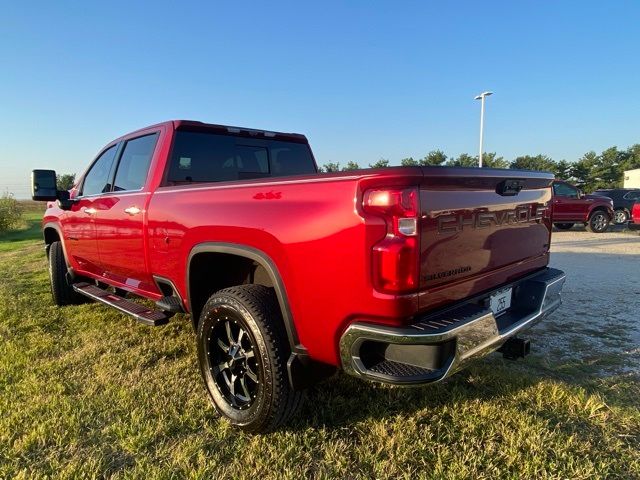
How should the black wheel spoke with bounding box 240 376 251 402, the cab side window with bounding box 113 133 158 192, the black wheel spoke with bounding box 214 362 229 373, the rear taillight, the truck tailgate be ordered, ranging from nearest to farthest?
the rear taillight → the truck tailgate → the black wheel spoke with bounding box 240 376 251 402 → the black wheel spoke with bounding box 214 362 229 373 → the cab side window with bounding box 113 133 158 192

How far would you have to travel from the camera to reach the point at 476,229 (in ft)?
7.51

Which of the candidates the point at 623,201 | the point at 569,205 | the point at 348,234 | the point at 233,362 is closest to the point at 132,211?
the point at 233,362

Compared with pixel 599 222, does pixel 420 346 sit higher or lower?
higher

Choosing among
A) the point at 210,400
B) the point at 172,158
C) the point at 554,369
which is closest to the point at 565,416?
the point at 554,369

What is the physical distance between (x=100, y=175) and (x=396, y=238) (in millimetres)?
3786

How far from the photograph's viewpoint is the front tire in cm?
229

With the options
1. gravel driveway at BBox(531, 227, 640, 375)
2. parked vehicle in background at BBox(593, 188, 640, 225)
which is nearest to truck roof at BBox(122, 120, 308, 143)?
gravel driveway at BBox(531, 227, 640, 375)

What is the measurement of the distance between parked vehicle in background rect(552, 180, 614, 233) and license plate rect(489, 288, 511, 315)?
13.4m

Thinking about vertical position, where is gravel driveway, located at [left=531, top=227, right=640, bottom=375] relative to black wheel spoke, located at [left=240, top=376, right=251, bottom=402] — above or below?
below

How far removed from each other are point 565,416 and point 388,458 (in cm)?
121

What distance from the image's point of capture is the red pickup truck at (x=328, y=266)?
1.89 metres

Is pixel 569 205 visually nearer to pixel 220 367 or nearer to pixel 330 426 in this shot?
pixel 330 426

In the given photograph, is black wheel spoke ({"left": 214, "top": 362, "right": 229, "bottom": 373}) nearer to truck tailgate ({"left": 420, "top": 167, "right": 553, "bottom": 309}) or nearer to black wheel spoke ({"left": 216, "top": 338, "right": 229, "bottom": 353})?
black wheel spoke ({"left": 216, "top": 338, "right": 229, "bottom": 353})

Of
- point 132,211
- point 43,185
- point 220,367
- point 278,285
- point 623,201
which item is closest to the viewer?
point 278,285
